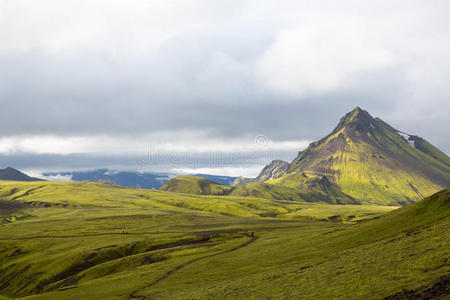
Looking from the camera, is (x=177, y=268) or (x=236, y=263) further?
(x=177, y=268)

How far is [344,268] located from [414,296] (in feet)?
74.1

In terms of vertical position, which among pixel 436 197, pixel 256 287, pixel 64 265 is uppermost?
pixel 436 197

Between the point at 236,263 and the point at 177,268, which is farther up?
the point at 236,263

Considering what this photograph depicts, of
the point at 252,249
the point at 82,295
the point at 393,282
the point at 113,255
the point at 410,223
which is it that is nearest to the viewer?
Answer: the point at 393,282

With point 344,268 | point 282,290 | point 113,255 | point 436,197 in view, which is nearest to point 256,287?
point 282,290

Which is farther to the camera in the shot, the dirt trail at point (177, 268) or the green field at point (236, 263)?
the dirt trail at point (177, 268)

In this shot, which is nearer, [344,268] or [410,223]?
[344,268]

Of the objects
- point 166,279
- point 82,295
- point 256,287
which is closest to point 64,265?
point 82,295

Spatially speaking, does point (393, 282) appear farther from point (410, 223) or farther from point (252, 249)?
point (252, 249)

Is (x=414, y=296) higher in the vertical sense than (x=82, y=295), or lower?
higher

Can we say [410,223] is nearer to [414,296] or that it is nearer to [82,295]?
[414,296]

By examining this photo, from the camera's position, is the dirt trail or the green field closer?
the green field

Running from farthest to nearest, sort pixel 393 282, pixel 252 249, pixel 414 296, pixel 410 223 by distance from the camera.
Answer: pixel 252 249 < pixel 410 223 < pixel 393 282 < pixel 414 296

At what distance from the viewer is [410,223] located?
92.2 meters
